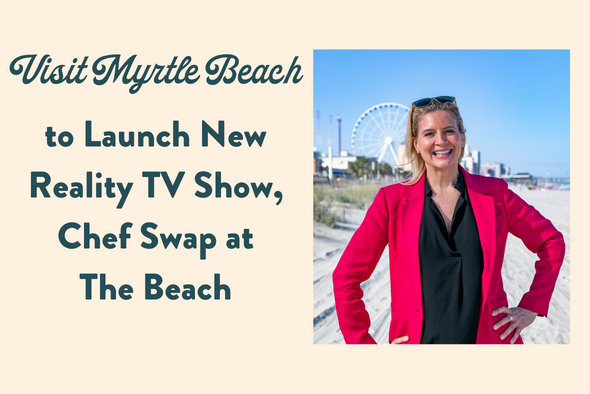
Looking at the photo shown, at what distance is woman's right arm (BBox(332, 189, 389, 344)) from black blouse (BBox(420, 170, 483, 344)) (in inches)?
6.7

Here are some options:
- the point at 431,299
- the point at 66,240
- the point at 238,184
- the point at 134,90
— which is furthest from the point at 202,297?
the point at 431,299

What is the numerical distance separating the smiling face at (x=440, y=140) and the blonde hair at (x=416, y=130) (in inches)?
0.8

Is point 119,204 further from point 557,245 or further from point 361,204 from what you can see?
point 361,204

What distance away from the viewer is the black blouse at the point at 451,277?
158cm

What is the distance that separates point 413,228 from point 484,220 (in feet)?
0.85

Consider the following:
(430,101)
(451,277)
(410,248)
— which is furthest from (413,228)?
(430,101)

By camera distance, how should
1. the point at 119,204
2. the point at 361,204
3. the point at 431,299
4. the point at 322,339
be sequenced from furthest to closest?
the point at 361,204, the point at 322,339, the point at 119,204, the point at 431,299

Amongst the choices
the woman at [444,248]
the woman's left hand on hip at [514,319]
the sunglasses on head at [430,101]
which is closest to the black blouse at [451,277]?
the woman at [444,248]

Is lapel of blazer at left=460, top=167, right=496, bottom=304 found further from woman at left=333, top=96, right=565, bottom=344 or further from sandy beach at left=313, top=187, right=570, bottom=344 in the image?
sandy beach at left=313, top=187, right=570, bottom=344

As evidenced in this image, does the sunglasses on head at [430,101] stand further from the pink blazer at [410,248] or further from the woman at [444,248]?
the pink blazer at [410,248]

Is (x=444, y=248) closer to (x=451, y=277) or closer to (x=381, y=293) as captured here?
(x=451, y=277)

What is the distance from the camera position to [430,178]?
176 centimetres

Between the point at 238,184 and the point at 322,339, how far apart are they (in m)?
1.52

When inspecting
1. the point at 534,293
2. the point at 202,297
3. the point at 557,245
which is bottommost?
the point at 202,297
